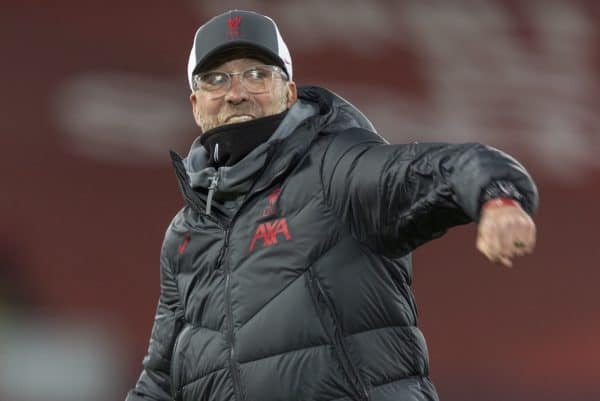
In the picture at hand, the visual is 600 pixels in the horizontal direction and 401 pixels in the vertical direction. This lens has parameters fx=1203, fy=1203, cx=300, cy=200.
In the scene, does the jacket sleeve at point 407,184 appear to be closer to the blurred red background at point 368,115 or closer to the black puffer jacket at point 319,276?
the black puffer jacket at point 319,276

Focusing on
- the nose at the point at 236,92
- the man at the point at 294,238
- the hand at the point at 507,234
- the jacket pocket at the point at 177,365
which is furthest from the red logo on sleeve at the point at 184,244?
the hand at the point at 507,234

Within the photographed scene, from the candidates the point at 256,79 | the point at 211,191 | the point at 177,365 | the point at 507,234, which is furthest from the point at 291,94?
the point at 507,234

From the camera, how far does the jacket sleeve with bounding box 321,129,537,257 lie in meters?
1.45

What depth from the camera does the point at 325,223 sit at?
173 cm

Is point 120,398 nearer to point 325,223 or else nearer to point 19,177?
point 19,177

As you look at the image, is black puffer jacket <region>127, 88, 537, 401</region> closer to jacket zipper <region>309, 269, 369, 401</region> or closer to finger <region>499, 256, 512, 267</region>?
jacket zipper <region>309, 269, 369, 401</region>

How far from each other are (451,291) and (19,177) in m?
1.65

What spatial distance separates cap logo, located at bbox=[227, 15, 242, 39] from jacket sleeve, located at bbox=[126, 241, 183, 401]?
1.24ft

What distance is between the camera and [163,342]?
80.4 inches

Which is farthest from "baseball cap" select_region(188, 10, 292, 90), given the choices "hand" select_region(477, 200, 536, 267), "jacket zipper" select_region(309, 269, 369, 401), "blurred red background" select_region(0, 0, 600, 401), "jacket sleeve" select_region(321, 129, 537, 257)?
"blurred red background" select_region(0, 0, 600, 401)

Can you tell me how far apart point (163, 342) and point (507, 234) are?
860 millimetres

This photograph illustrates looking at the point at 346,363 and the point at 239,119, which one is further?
the point at 239,119

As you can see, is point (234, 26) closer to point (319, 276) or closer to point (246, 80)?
point (246, 80)

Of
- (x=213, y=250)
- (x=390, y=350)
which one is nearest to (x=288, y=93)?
(x=213, y=250)
